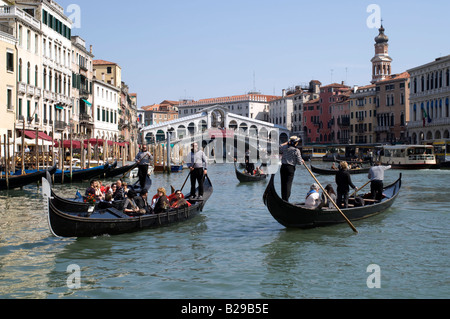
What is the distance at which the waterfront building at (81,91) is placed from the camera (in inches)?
1214

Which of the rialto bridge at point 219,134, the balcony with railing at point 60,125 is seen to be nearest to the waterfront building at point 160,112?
the rialto bridge at point 219,134

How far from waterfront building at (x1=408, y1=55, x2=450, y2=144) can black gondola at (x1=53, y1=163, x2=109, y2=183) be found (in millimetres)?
24965

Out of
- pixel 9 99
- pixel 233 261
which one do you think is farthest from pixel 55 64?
pixel 233 261

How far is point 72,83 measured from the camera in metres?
30.3

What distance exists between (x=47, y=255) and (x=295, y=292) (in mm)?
3024

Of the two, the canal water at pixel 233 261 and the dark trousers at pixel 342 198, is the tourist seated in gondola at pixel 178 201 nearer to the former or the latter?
the canal water at pixel 233 261

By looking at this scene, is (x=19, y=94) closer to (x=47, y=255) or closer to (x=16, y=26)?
(x=16, y=26)

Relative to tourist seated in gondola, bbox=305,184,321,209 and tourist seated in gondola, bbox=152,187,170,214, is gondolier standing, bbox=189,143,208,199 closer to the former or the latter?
tourist seated in gondola, bbox=152,187,170,214

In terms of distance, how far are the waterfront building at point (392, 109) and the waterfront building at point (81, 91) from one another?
24161 millimetres

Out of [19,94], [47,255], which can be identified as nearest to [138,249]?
[47,255]

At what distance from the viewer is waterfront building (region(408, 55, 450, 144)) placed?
3862cm

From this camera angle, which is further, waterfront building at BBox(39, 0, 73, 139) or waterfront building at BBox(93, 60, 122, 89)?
waterfront building at BBox(93, 60, 122, 89)

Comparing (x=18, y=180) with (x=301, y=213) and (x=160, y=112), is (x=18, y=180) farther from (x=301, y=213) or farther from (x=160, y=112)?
(x=160, y=112)

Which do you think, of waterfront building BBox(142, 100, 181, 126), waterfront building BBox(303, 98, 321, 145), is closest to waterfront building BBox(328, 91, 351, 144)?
waterfront building BBox(303, 98, 321, 145)
